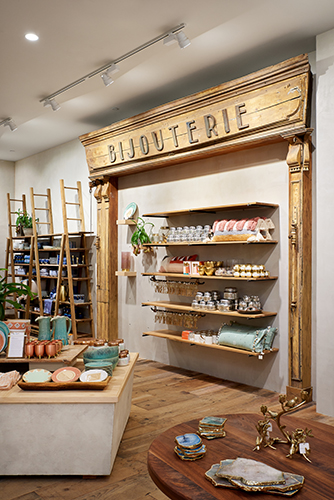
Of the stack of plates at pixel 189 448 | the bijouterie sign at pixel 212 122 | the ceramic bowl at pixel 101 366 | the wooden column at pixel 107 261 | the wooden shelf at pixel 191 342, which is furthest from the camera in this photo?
the wooden column at pixel 107 261

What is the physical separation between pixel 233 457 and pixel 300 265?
256 cm

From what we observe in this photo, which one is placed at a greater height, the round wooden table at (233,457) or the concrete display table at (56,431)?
the round wooden table at (233,457)

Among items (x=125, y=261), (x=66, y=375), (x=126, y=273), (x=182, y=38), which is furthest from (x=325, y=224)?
(x=125, y=261)

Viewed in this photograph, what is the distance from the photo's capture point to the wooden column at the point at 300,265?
4023 millimetres

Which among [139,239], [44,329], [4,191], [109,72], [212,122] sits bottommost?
[44,329]

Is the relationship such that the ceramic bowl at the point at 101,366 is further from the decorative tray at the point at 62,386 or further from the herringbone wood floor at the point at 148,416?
the herringbone wood floor at the point at 148,416

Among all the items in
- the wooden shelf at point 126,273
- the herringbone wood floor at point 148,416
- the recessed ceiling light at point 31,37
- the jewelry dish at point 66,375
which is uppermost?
the recessed ceiling light at point 31,37

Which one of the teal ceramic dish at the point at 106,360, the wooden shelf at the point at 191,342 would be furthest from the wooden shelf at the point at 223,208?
the teal ceramic dish at the point at 106,360

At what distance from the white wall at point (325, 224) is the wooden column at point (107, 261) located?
328 cm

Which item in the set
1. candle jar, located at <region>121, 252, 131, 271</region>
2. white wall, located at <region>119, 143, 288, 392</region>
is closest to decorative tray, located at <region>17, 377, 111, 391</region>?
white wall, located at <region>119, 143, 288, 392</region>

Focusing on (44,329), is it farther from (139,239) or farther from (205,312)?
(139,239)

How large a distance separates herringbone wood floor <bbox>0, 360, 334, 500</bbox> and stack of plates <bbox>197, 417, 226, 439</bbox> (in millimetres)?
735

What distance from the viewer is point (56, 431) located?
2580 mm

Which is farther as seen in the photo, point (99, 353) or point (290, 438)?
point (99, 353)
